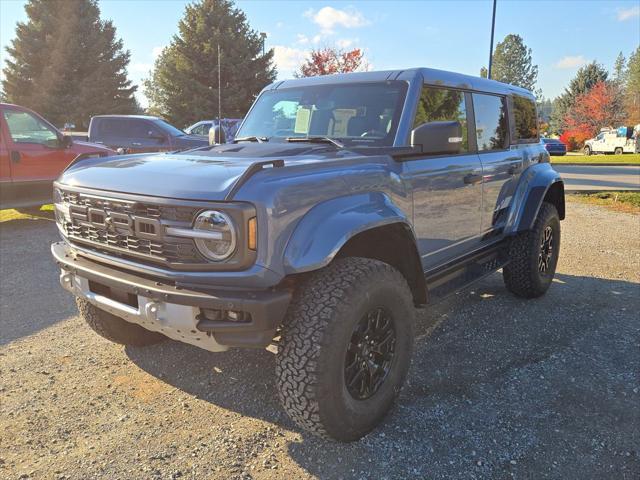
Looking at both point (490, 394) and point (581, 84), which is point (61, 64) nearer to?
point (490, 394)

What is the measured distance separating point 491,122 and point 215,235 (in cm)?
294

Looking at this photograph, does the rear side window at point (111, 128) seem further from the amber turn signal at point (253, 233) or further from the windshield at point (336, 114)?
the amber turn signal at point (253, 233)

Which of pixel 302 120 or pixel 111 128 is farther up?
pixel 111 128

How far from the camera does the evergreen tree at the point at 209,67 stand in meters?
29.4

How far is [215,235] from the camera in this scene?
7.27ft

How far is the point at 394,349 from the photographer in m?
2.81

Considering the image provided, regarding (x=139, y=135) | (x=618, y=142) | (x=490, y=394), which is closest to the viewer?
(x=490, y=394)

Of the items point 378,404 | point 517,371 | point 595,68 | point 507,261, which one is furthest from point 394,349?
point 595,68

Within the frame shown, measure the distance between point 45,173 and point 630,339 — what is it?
840 centimetres

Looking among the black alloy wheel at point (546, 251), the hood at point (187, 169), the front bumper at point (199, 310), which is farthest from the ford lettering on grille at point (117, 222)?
the black alloy wheel at point (546, 251)

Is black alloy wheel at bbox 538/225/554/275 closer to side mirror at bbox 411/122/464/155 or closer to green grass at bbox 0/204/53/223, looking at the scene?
side mirror at bbox 411/122/464/155

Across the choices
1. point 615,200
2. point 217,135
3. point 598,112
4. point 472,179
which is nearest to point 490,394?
point 472,179

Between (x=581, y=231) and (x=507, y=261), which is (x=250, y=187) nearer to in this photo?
(x=507, y=261)

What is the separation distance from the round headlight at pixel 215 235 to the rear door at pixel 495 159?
240 centimetres
